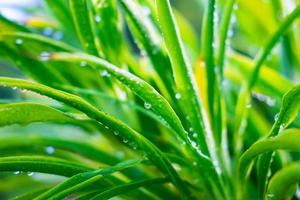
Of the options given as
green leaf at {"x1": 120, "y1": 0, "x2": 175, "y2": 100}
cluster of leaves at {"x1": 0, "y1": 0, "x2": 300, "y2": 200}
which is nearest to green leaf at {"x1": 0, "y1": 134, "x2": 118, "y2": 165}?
cluster of leaves at {"x1": 0, "y1": 0, "x2": 300, "y2": 200}

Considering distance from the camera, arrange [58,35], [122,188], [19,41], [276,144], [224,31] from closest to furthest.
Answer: [276,144], [122,188], [224,31], [19,41], [58,35]

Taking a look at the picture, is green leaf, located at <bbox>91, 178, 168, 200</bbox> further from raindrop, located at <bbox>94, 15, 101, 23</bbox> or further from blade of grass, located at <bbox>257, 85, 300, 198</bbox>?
raindrop, located at <bbox>94, 15, 101, 23</bbox>

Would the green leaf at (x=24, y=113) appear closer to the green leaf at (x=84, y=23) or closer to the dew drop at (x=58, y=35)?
the green leaf at (x=84, y=23)

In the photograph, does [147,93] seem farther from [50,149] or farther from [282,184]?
[50,149]

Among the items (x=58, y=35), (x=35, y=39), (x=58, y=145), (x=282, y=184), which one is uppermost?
(x=58, y=35)

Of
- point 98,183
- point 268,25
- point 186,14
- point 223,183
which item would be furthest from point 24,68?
point 186,14

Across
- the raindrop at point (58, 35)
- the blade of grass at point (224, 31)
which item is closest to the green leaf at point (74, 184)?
the blade of grass at point (224, 31)

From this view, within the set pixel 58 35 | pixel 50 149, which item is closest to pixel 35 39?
pixel 50 149

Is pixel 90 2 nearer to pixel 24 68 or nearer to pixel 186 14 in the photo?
pixel 24 68
